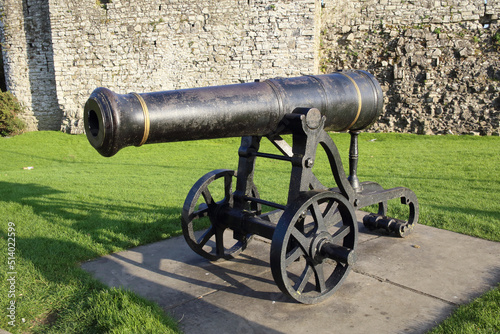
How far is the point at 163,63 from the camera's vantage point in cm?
1555

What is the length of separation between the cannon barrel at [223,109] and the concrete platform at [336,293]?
112 cm

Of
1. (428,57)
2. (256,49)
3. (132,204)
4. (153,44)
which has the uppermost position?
(153,44)

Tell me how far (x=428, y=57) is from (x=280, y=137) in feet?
39.2

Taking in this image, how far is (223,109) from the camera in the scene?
2730 mm

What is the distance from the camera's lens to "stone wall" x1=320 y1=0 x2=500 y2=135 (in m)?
12.9

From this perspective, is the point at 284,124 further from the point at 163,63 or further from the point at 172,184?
the point at 163,63

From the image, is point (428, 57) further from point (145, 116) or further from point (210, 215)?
point (145, 116)

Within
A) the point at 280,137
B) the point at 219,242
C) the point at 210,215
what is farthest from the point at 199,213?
the point at 280,137

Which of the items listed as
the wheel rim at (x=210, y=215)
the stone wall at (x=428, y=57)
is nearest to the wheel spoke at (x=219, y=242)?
the wheel rim at (x=210, y=215)

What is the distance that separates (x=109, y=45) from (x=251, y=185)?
552 inches

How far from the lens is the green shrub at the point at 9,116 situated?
16000 millimetres

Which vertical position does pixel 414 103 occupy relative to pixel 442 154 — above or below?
above

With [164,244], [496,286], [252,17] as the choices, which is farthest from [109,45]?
[496,286]

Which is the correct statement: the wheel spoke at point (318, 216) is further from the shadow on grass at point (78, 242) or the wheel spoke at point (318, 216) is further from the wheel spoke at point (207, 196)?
the wheel spoke at point (207, 196)
